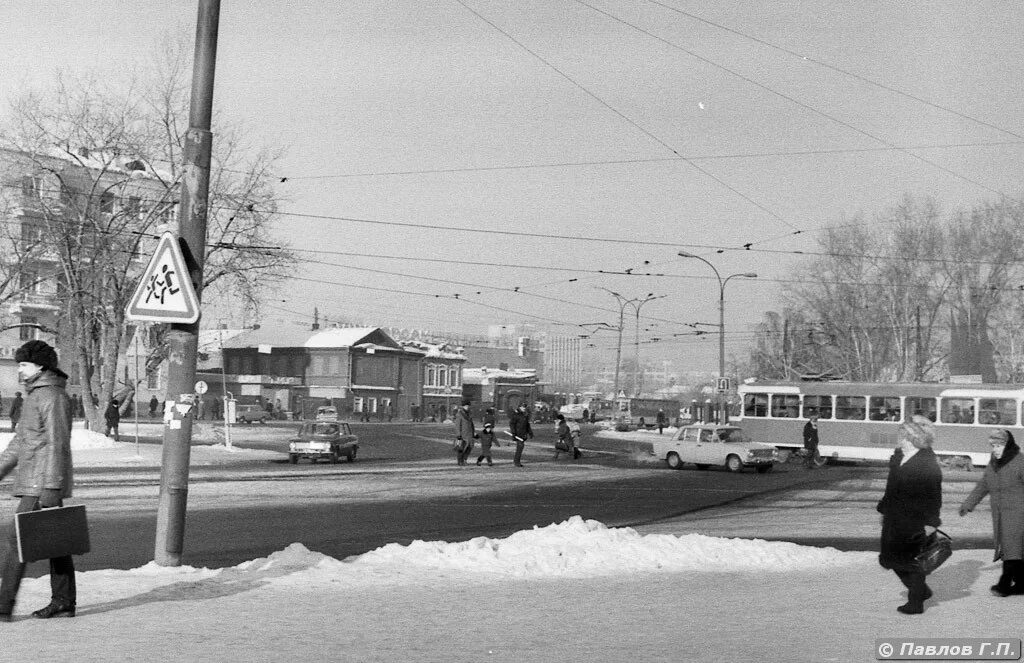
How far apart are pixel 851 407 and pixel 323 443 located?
19.6m

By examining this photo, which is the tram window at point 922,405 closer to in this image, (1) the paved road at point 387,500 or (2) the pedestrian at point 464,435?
(1) the paved road at point 387,500

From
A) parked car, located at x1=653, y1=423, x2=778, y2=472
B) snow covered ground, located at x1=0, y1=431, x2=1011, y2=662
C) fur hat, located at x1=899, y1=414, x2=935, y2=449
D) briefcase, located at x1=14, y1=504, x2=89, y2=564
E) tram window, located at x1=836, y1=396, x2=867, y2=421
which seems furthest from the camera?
tram window, located at x1=836, y1=396, x2=867, y2=421

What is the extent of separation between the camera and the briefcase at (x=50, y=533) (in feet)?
24.6

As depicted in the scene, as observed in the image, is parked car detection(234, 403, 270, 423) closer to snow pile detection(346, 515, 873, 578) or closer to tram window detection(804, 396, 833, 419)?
tram window detection(804, 396, 833, 419)

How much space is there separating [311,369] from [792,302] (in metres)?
47.9

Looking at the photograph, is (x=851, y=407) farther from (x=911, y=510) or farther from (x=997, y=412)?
(x=911, y=510)

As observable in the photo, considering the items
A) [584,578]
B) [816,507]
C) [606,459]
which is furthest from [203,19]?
[606,459]

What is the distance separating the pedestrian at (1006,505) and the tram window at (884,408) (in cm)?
3272

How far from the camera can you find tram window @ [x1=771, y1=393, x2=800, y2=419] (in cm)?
4525

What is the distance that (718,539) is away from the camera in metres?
13.1

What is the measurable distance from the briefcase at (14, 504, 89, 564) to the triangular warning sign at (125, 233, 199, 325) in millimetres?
2252

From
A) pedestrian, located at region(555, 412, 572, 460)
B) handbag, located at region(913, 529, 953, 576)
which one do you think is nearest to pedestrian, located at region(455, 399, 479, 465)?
pedestrian, located at region(555, 412, 572, 460)

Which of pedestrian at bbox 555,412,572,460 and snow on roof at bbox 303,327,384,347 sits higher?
snow on roof at bbox 303,327,384,347

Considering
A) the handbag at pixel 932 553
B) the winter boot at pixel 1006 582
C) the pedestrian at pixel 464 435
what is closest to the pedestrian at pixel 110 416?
the pedestrian at pixel 464 435
